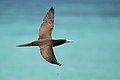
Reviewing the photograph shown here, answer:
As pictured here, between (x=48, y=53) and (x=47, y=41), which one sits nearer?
(x=48, y=53)

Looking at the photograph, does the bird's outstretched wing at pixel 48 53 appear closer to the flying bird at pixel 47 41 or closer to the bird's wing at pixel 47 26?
→ the flying bird at pixel 47 41

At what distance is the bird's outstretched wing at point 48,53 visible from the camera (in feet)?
4.61

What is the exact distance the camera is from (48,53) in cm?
147

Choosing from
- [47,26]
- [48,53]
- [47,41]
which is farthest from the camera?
[47,26]

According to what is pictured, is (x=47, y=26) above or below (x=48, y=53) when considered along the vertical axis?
above

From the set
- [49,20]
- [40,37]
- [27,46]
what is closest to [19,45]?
[27,46]

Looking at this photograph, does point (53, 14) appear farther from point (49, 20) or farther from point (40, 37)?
point (40, 37)

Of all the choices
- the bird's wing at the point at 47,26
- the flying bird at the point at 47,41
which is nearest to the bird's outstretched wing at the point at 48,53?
the flying bird at the point at 47,41

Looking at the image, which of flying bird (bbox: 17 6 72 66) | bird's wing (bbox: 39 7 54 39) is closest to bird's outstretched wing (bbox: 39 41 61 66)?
flying bird (bbox: 17 6 72 66)

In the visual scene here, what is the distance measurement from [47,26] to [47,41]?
7.4 inches

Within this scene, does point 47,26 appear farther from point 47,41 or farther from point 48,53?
point 48,53

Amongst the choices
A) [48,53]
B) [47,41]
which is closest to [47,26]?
[47,41]

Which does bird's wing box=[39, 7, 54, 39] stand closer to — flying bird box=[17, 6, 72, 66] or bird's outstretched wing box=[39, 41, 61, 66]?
flying bird box=[17, 6, 72, 66]

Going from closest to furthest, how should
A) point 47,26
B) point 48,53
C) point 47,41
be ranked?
point 48,53 < point 47,41 < point 47,26
